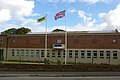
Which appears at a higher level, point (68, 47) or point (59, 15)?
point (59, 15)

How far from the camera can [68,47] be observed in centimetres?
6278

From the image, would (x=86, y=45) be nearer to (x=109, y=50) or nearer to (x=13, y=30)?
(x=109, y=50)

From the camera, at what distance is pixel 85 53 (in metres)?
61.2

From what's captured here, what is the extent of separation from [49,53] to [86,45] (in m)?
8.33

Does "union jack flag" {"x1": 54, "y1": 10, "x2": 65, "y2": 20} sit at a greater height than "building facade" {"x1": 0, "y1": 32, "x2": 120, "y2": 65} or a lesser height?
greater

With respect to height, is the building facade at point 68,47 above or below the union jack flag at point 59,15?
below

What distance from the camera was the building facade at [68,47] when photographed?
2346 inches

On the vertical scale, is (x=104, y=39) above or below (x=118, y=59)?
above

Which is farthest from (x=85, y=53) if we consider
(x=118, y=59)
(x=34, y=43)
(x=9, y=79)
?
(x=9, y=79)

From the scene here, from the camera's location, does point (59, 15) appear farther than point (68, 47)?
No

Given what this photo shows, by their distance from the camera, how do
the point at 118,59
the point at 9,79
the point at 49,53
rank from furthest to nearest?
the point at 49,53 < the point at 118,59 < the point at 9,79

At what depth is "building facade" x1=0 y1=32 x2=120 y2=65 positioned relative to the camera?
5959 cm

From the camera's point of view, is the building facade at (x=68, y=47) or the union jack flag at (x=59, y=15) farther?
the building facade at (x=68, y=47)

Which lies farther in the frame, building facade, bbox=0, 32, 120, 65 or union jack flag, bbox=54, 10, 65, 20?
building facade, bbox=0, 32, 120, 65
